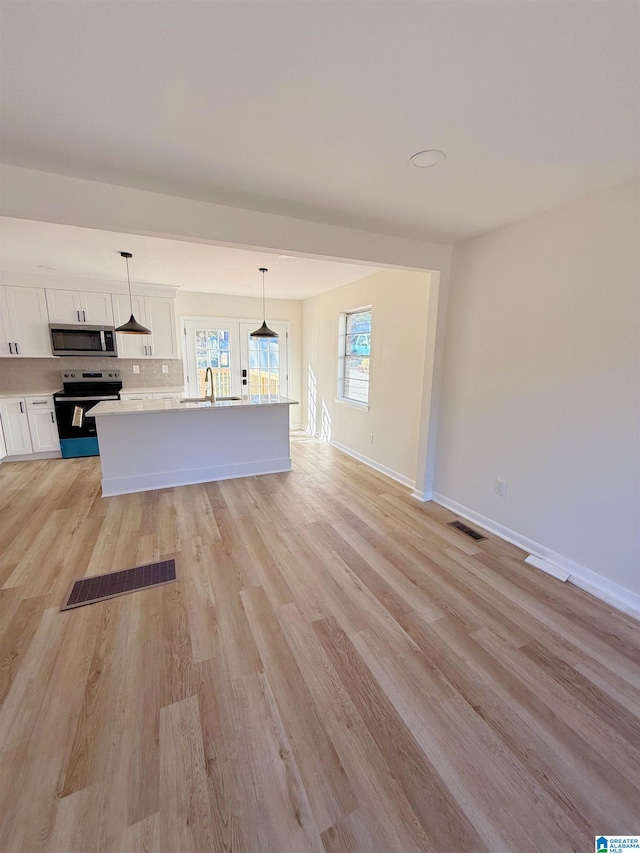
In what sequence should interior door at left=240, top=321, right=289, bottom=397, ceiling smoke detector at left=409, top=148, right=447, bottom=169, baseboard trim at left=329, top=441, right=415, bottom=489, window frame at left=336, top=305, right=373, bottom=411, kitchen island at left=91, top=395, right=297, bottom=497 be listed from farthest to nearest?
interior door at left=240, top=321, right=289, bottom=397, window frame at left=336, top=305, right=373, bottom=411, baseboard trim at left=329, top=441, right=415, bottom=489, kitchen island at left=91, top=395, right=297, bottom=497, ceiling smoke detector at left=409, top=148, right=447, bottom=169

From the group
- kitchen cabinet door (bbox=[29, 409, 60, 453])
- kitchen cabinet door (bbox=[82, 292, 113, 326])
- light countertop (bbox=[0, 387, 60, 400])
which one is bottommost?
kitchen cabinet door (bbox=[29, 409, 60, 453])

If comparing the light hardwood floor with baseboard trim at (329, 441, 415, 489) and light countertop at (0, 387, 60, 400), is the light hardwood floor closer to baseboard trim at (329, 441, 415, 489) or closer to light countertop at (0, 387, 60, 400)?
baseboard trim at (329, 441, 415, 489)

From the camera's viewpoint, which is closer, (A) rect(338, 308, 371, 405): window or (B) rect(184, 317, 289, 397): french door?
(A) rect(338, 308, 371, 405): window

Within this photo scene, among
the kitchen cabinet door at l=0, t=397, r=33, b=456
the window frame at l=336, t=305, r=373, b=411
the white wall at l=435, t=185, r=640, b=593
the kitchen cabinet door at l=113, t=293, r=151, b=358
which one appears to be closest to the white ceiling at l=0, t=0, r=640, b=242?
the white wall at l=435, t=185, r=640, b=593

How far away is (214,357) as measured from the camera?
243 inches

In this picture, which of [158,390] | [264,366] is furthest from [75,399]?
[264,366]

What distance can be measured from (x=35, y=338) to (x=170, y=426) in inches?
107

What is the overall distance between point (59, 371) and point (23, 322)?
0.75 metres

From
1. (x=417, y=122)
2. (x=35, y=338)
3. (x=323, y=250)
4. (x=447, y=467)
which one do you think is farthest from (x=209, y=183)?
(x=35, y=338)

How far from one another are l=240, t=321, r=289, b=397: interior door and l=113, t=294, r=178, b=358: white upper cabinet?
4.32ft

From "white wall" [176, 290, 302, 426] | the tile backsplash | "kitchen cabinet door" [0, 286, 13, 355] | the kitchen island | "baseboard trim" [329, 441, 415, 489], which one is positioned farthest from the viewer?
"white wall" [176, 290, 302, 426]

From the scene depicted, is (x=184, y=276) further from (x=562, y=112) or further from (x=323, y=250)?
(x=562, y=112)

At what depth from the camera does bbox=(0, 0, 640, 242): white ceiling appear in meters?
1.07

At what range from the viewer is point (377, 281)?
441 cm
